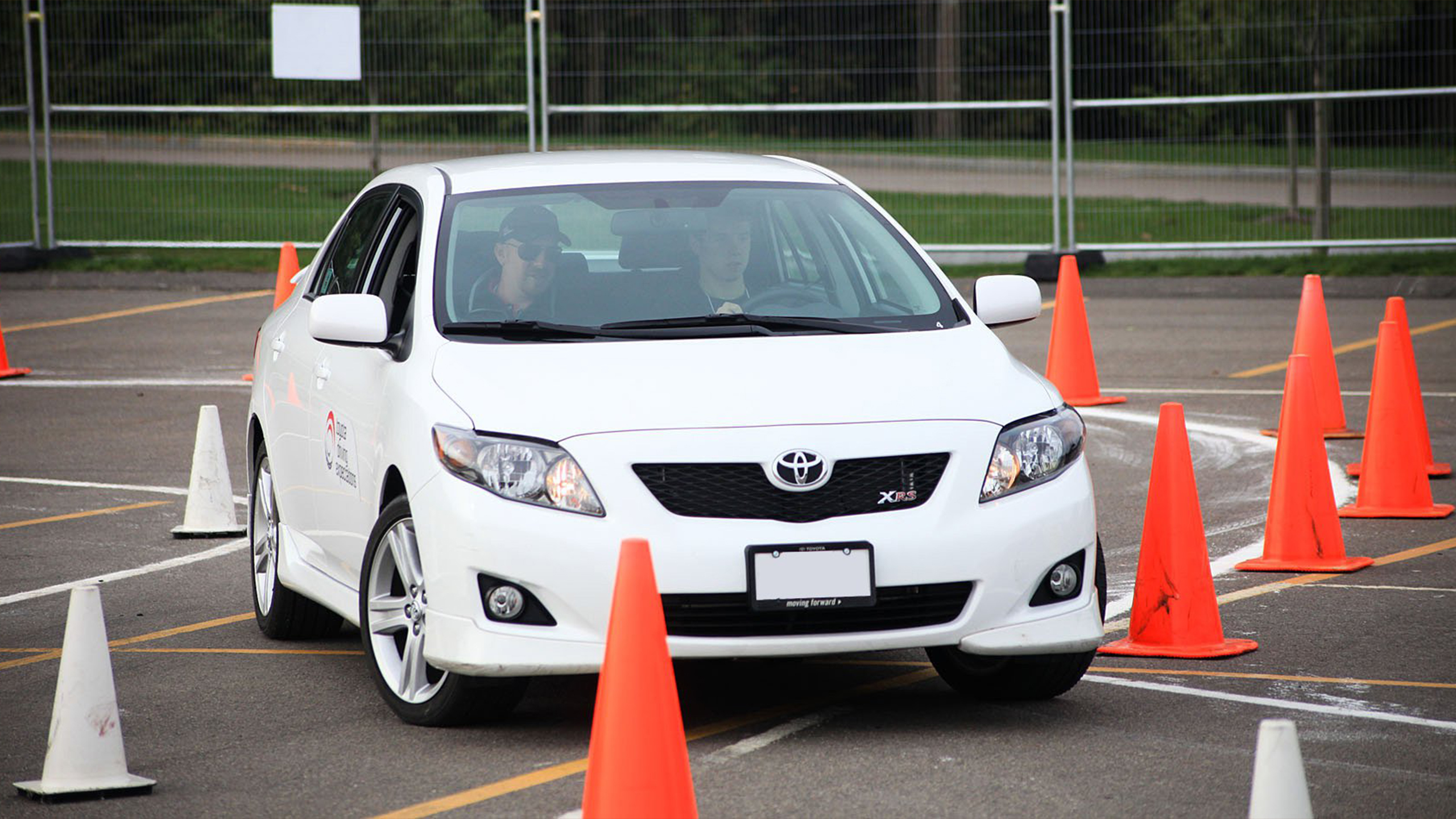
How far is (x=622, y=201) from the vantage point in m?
6.77

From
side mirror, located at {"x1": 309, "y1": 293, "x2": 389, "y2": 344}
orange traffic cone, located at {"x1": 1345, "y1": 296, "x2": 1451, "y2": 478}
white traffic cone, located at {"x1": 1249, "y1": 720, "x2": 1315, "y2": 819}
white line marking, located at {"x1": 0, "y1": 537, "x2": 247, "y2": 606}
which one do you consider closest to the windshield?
side mirror, located at {"x1": 309, "y1": 293, "x2": 389, "y2": 344}

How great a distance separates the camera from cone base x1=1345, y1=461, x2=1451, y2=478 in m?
10.2

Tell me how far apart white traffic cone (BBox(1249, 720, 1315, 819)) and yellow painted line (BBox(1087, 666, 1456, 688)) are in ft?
8.08

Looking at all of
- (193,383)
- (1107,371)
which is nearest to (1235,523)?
(1107,371)

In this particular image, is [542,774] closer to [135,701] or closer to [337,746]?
[337,746]

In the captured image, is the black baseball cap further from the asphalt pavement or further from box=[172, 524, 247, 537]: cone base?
box=[172, 524, 247, 537]: cone base

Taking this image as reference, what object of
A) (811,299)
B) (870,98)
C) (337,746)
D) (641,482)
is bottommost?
(337,746)

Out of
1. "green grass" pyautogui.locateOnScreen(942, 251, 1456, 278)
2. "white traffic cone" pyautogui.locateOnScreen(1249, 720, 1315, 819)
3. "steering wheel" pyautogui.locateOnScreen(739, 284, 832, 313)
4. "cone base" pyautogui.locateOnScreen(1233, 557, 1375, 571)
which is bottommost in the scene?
"cone base" pyautogui.locateOnScreen(1233, 557, 1375, 571)

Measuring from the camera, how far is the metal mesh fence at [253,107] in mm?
20859

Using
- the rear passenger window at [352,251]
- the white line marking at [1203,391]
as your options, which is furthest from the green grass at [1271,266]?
the rear passenger window at [352,251]

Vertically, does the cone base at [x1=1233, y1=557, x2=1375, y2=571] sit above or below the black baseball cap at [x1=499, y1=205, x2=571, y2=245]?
below

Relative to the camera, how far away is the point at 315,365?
22.6 ft

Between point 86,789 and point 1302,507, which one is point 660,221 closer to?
point 86,789

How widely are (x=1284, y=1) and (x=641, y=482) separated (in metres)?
16.1
